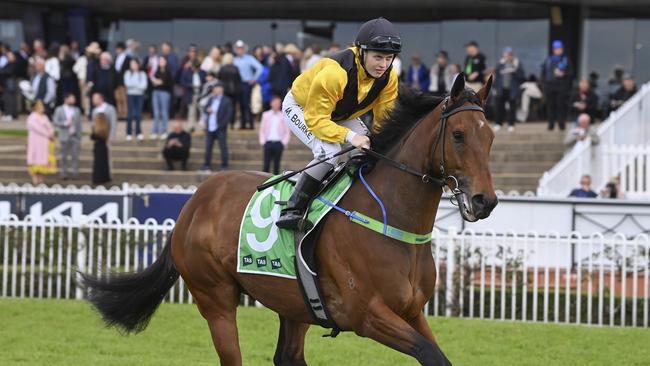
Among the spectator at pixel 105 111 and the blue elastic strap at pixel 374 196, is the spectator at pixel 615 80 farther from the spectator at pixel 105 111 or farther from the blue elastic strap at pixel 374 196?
the blue elastic strap at pixel 374 196

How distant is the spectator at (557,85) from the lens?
783 inches

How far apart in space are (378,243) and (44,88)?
1640cm

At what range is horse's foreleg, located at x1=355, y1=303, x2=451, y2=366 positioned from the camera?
19.9ft

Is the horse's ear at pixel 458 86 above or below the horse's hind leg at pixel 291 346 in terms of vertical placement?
above

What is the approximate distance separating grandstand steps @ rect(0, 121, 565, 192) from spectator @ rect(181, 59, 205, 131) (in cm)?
108

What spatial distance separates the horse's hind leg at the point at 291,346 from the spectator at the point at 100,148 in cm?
1178

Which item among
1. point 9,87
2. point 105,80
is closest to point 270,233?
point 105,80

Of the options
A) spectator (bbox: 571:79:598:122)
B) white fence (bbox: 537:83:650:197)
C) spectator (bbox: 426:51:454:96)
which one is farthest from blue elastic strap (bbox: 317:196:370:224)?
spectator (bbox: 426:51:454:96)

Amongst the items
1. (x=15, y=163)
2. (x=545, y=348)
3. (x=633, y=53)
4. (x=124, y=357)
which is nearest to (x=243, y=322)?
(x=124, y=357)

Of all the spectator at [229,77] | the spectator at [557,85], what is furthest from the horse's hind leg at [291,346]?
the spectator at [557,85]

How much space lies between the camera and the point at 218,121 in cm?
1859

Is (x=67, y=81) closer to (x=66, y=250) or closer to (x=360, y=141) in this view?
(x=66, y=250)

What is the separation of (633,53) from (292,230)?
18939 millimetres

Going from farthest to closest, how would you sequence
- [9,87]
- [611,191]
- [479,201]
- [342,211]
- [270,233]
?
[9,87]
[611,191]
[270,233]
[342,211]
[479,201]
